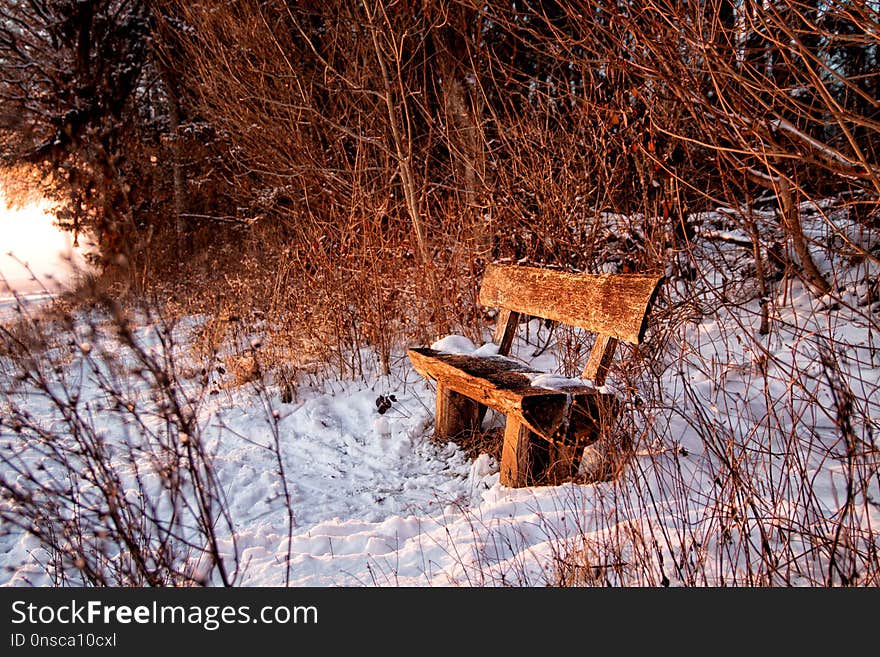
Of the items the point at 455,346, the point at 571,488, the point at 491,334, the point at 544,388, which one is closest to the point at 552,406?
the point at 544,388

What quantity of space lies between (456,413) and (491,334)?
5.30ft

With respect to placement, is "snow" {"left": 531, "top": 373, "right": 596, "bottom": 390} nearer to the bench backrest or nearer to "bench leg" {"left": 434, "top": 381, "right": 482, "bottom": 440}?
the bench backrest

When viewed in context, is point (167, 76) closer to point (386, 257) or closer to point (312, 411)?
point (386, 257)

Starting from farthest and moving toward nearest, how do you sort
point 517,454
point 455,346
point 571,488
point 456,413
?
point 455,346 < point 456,413 < point 517,454 < point 571,488

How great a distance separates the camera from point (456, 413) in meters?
3.88

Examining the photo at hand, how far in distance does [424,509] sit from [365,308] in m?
2.50

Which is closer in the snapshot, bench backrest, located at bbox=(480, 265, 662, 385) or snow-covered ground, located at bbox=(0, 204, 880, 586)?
Result: snow-covered ground, located at bbox=(0, 204, 880, 586)

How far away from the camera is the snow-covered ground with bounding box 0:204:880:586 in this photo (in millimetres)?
1809

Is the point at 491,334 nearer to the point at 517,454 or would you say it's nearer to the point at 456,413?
the point at 456,413

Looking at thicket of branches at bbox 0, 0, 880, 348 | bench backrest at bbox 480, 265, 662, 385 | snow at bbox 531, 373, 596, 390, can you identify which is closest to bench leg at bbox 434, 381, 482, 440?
bench backrest at bbox 480, 265, 662, 385

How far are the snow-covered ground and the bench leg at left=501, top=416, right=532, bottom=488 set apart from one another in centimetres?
11

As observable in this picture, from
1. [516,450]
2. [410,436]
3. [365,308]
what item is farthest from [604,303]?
[365,308]

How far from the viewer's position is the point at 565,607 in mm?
1526

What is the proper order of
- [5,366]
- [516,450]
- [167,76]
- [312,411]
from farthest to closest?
[167,76] → [5,366] → [312,411] → [516,450]
